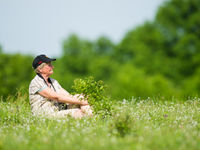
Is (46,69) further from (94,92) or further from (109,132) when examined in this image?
(109,132)

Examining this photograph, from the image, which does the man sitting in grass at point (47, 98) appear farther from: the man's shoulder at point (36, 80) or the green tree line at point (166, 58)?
the green tree line at point (166, 58)

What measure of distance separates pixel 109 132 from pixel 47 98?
8.75ft

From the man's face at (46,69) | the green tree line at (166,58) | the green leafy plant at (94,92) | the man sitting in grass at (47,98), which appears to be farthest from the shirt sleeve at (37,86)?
the green tree line at (166,58)

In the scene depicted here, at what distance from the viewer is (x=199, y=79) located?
28250 mm

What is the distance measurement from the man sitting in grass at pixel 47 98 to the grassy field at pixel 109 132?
38 cm

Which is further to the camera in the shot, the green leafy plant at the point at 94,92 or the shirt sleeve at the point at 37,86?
the shirt sleeve at the point at 37,86

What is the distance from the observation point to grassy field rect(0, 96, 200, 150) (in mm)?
4648

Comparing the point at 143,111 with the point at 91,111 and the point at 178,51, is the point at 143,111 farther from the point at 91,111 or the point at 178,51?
the point at 178,51

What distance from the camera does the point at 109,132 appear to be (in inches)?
222

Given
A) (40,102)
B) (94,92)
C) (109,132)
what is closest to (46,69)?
(40,102)

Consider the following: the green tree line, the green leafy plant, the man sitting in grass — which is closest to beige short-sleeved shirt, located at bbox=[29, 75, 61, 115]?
the man sitting in grass

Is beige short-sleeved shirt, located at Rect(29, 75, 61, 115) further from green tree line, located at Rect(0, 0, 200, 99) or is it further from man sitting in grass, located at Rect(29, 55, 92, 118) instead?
green tree line, located at Rect(0, 0, 200, 99)

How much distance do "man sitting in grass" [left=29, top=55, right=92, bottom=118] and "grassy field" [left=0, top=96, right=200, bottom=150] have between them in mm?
385

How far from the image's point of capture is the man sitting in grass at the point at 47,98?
24.9 feet
